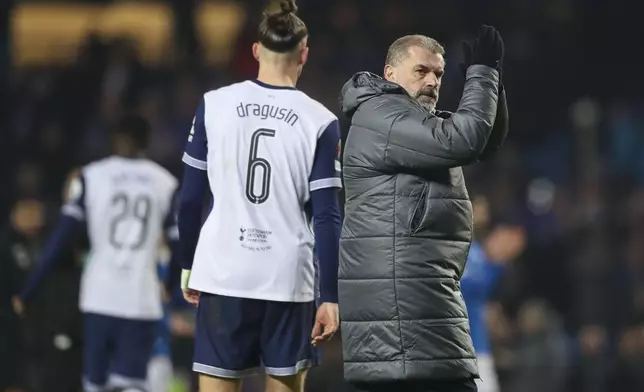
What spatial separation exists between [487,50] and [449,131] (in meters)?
0.37

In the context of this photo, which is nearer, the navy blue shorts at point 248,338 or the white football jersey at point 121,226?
the navy blue shorts at point 248,338

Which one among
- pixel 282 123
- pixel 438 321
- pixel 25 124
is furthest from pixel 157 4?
pixel 438 321

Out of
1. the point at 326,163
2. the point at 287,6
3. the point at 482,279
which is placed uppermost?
the point at 287,6

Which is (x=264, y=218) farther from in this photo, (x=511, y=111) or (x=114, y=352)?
(x=511, y=111)

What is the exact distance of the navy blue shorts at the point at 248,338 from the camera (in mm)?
6090

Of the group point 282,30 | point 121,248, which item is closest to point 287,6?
point 282,30

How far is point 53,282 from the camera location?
389 inches

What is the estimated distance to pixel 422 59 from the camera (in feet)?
18.3

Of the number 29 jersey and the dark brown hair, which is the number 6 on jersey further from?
the dark brown hair

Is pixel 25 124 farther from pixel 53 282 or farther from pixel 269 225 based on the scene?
pixel 269 225

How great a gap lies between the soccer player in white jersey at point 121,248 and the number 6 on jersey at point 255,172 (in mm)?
2863

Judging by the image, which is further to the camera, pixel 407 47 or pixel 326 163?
pixel 326 163

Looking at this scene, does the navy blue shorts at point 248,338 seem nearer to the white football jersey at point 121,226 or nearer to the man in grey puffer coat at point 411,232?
the man in grey puffer coat at point 411,232

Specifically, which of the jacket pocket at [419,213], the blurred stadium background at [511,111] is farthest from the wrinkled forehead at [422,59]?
the blurred stadium background at [511,111]
